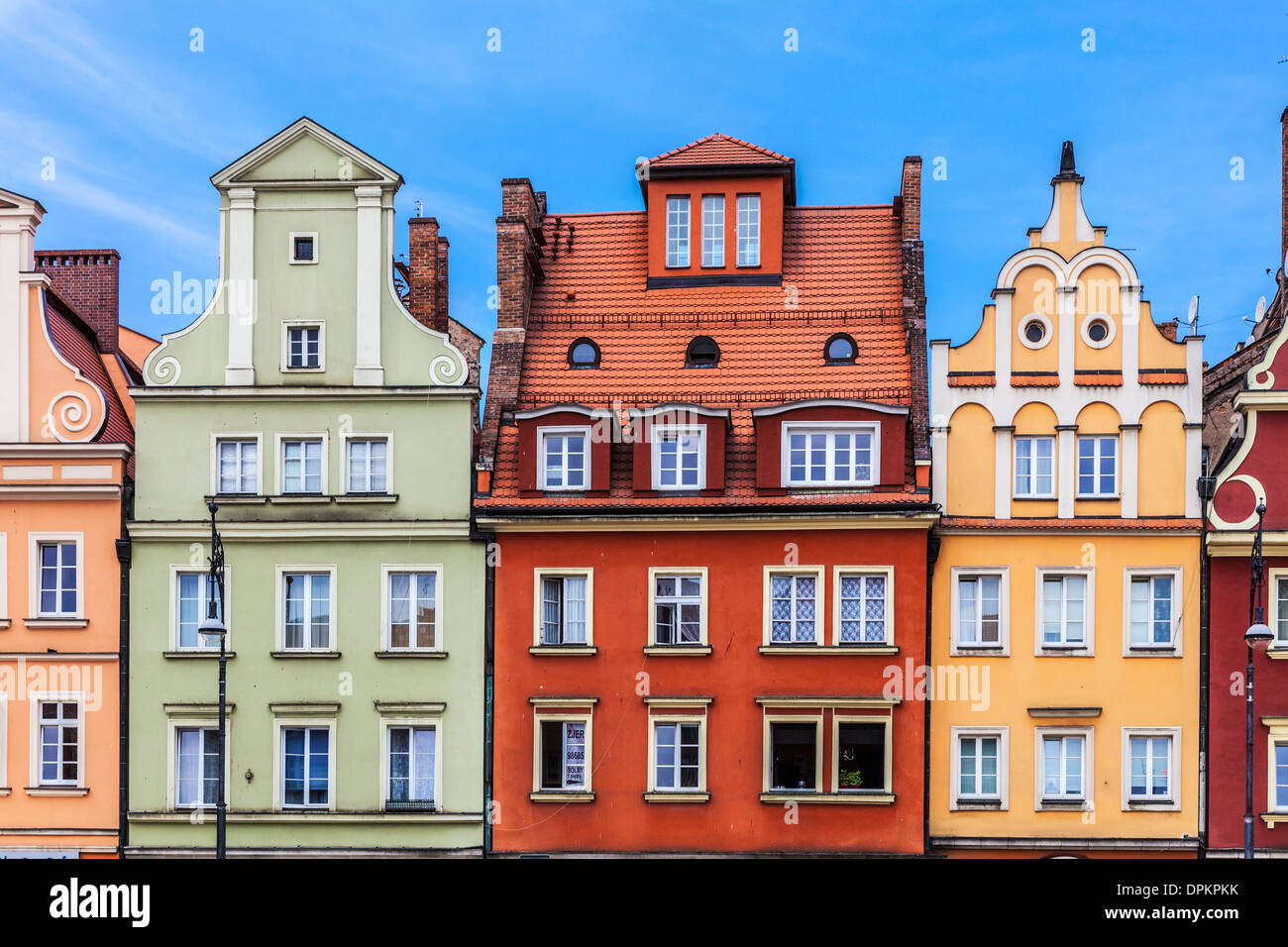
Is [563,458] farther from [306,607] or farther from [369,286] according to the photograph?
[306,607]

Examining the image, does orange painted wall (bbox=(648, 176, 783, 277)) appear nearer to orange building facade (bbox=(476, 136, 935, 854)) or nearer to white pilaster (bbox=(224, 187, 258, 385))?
orange building facade (bbox=(476, 136, 935, 854))

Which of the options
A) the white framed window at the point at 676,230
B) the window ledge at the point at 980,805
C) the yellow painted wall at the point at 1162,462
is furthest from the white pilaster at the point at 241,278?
the yellow painted wall at the point at 1162,462

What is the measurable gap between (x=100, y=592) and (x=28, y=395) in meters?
5.01

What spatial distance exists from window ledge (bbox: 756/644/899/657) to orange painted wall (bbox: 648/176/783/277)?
32.2 feet

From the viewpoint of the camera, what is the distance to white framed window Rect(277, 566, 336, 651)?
32.8 metres

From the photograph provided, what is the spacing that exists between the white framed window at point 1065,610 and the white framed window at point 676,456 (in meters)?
8.20

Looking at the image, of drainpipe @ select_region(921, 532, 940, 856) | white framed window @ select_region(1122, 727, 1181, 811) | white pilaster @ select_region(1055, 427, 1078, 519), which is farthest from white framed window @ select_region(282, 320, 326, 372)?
white framed window @ select_region(1122, 727, 1181, 811)

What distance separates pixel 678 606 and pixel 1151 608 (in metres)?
10.6

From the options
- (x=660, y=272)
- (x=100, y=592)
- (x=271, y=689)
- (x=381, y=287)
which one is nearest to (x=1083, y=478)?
(x=660, y=272)

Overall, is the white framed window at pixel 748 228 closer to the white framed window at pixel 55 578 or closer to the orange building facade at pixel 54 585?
the orange building facade at pixel 54 585

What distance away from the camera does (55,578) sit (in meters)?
33.3

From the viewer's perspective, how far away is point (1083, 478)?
32469 mm
